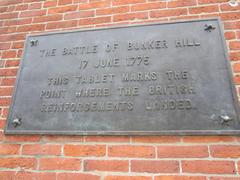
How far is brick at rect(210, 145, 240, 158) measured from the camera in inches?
58.9

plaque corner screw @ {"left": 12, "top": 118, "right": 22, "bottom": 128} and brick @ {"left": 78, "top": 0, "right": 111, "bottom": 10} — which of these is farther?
brick @ {"left": 78, "top": 0, "right": 111, "bottom": 10}

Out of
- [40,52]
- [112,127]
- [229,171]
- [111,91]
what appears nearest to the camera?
[229,171]

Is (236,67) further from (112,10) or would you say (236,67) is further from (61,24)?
(61,24)

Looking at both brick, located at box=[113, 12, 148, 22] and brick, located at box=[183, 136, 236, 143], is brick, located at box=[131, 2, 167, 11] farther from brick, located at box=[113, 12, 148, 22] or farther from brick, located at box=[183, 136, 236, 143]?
brick, located at box=[183, 136, 236, 143]

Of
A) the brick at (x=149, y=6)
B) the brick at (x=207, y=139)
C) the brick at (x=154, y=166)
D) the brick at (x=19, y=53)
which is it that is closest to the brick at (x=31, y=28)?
the brick at (x=19, y=53)

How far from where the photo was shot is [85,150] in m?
1.69

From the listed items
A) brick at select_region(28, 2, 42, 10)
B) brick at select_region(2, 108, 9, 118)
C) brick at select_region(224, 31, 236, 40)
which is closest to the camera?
brick at select_region(224, 31, 236, 40)

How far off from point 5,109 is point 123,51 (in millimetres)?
1112

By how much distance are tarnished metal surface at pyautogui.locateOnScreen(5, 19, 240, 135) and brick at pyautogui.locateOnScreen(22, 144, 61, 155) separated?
→ 113 mm

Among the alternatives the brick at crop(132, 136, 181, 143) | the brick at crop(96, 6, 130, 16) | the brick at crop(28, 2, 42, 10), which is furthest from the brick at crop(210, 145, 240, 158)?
the brick at crop(28, 2, 42, 10)

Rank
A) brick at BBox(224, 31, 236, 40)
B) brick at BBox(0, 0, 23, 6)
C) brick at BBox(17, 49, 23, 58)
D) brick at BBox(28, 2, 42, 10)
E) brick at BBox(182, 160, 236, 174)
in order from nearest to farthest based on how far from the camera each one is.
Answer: brick at BBox(182, 160, 236, 174), brick at BBox(224, 31, 236, 40), brick at BBox(17, 49, 23, 58), brick at BBox(28, 2, 42, 10), brick at BBox(0, 0, 23, 6)

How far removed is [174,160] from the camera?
153 cm

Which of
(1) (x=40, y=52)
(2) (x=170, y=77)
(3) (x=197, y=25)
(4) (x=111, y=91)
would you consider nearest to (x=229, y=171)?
(2) (x=170, y=77)

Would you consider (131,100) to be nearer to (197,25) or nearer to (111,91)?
(111,91)
